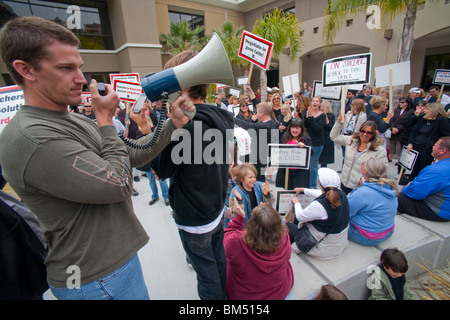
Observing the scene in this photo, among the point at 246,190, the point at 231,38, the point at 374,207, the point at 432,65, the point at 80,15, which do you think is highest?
the point at 80,15

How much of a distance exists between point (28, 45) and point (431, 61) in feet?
54.2

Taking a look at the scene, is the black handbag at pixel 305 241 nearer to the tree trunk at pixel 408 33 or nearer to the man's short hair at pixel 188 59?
the man's short hair at pixel 188 59

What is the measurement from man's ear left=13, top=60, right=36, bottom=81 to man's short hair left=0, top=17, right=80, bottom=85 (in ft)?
0.05

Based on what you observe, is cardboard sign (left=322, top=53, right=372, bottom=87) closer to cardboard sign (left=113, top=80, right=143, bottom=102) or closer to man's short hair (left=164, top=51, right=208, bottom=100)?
cardboard sign (left=113, top=80, right=143, bottom=102)

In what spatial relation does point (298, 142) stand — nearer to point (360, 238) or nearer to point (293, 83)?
point (360, 238)

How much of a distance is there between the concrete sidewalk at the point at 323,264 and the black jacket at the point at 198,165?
1176mm

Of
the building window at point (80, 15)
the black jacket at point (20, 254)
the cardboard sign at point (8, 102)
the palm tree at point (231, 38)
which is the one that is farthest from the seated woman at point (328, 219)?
the building window at point (80, 15)

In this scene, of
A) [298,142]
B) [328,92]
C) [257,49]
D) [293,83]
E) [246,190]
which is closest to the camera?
[246,190]

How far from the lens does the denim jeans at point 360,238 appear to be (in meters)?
2.41

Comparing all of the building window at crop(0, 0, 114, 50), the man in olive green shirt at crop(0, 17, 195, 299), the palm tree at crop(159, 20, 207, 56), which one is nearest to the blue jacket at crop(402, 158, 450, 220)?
the man in olive green shirt at crop(0, 17, 195, 299)

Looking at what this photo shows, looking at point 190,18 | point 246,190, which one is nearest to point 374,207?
point 246,190

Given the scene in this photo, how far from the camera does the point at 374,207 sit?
2.38m

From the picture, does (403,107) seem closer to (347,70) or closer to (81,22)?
(347,70)

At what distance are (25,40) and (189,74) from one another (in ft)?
2.11
